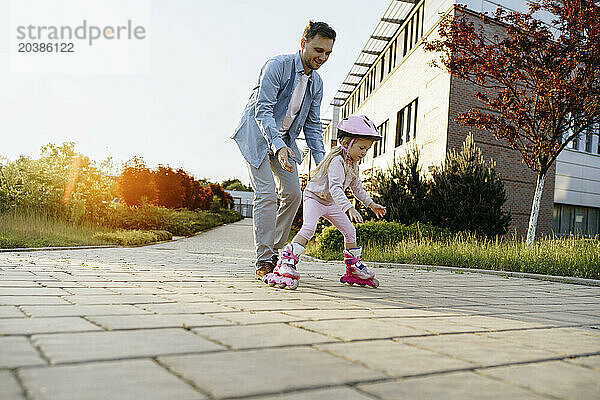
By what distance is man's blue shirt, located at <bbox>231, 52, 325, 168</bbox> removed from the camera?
4.10 metres

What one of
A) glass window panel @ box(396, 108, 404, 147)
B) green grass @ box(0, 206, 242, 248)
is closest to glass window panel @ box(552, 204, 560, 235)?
glass window panel @ box(396, 108, 404, 147)

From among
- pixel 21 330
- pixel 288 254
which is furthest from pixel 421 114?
pixel 21 330

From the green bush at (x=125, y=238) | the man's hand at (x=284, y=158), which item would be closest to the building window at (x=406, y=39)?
the green bush at (x=125, y=238)

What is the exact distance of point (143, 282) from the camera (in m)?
3.85

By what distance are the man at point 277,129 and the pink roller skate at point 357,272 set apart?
63cm

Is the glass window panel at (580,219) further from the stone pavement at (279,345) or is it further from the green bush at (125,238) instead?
the stone pavement at (279,345)

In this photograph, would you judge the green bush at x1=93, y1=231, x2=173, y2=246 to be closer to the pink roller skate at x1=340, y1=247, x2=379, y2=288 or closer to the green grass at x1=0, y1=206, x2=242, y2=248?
the green grass at x1=0, y1=206, x2=242, y2=248

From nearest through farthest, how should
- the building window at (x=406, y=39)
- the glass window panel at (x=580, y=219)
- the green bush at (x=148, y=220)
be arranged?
the green bush at (x=148, y=220)
the glass window panel at (x=580, y=219)
the building window at (x=406, y=39)

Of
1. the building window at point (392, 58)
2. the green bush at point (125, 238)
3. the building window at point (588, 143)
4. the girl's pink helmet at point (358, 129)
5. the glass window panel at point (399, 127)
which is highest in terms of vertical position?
the building window at point (392, 58)

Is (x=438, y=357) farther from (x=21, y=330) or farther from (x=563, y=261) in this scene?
(x=563, y=261)

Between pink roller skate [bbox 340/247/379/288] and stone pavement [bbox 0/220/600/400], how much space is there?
0.54 metres

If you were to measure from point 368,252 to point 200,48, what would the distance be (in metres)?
4.57

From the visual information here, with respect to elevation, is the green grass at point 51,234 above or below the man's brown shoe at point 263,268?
below

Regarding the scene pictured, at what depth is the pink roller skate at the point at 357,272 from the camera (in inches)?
163
